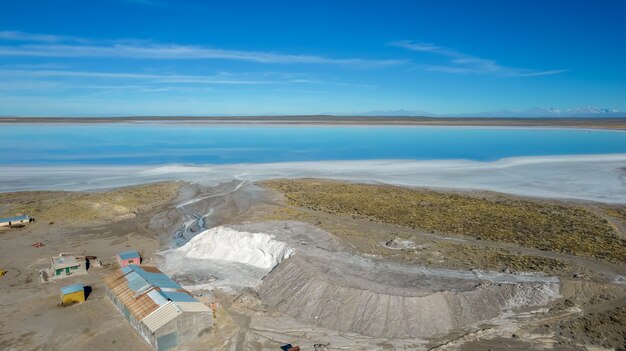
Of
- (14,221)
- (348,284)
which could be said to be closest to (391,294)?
(348,284)

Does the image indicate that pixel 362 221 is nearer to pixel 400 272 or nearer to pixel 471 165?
pixel 400 272

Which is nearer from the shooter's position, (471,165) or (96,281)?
(96,281)

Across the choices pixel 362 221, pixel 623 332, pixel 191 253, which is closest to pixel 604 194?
pixel 362 221

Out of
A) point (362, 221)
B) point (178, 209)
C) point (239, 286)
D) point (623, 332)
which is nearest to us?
point (623, 332)

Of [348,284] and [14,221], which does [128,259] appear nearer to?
[348,284]

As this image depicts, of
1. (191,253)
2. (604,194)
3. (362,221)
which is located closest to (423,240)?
(362,221)

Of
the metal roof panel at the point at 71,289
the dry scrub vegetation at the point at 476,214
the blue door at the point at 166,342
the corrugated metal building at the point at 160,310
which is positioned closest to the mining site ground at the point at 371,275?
the dry scrub vegetation at the point at 476,214

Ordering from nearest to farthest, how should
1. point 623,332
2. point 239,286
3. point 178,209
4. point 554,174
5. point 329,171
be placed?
point 623,332 < point 239,286 < point 178,209 < point 554,174 < point 329,171

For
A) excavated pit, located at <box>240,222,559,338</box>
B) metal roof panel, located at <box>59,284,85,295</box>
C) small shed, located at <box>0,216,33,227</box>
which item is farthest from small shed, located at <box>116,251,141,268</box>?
small shed, located at <box>0,216,33,227</box>
